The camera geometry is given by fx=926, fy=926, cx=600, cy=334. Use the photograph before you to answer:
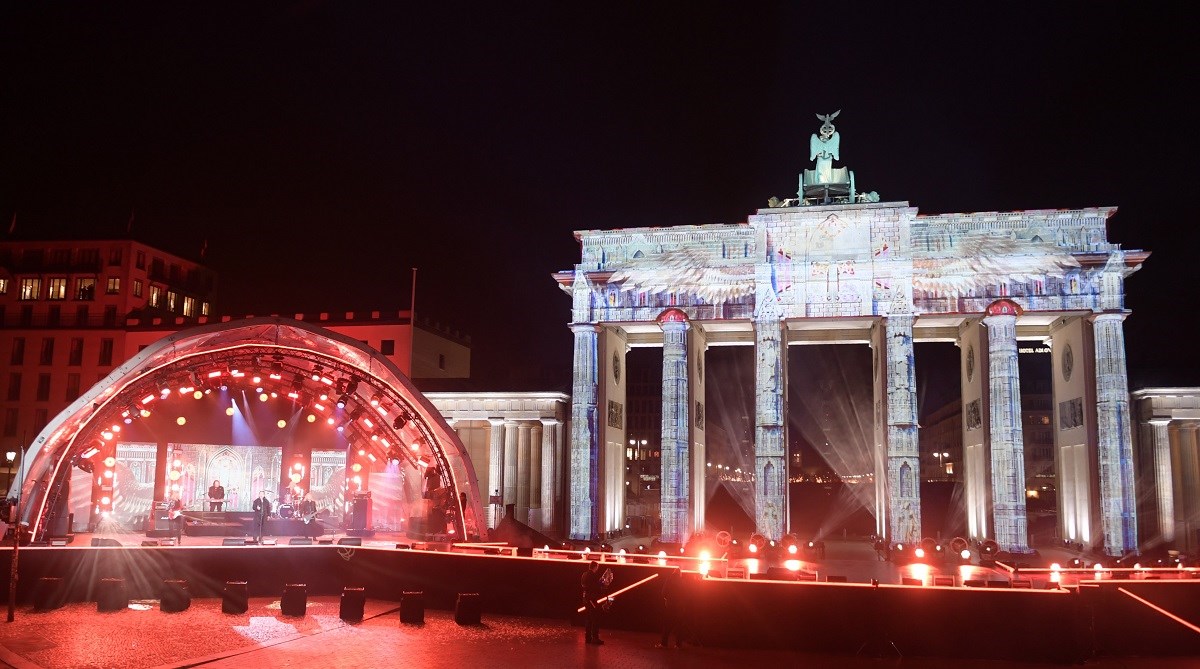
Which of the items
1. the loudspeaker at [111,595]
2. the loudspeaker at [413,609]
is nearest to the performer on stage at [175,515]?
the loudspeaker at [111,595]

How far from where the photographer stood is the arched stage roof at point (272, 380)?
83.5 ft

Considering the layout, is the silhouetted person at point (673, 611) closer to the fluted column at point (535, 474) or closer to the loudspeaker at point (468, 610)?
the loudspeaker at point (468, 610)

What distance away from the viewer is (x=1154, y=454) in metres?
38.6

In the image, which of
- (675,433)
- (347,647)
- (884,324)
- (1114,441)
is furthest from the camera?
(675,433)

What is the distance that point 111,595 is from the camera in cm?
1998

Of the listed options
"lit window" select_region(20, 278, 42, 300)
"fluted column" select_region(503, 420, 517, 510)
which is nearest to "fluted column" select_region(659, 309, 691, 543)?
"fluted column" select_region(503, 420, 517, 510)

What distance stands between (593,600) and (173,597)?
31.4ft

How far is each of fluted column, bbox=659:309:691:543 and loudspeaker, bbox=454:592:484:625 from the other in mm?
20002

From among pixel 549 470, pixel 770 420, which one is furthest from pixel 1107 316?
pixel 549 470

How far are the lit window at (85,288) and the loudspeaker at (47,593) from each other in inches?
1744

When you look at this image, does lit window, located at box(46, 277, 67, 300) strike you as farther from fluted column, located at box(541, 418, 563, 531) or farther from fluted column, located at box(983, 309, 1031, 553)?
fluted column, located at box(983, 309, 1031, 553)

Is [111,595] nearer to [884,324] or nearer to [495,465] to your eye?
[495,465]

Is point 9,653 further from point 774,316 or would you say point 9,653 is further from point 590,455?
point 774,316

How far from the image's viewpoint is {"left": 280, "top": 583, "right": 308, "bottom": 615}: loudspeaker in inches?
784
